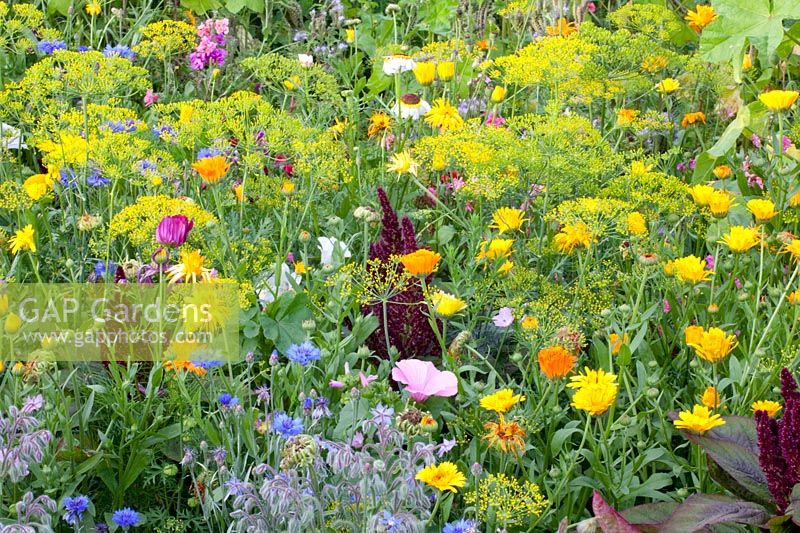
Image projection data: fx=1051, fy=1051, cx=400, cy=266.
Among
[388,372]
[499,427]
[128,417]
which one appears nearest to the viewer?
[499,427]

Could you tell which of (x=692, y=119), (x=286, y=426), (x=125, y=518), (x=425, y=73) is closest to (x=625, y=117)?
(x=692, y=119)

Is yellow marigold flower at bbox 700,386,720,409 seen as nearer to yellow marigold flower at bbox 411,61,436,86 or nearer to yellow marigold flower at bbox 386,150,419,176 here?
yellow marigold flower at bbox 386,150,419,176

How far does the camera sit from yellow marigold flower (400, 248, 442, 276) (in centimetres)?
218

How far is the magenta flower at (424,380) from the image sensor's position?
2156 millimetres

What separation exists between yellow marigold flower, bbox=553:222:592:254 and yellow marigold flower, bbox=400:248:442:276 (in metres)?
0.37

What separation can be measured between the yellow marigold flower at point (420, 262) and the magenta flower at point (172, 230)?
464mm

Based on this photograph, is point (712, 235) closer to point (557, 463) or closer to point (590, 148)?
point (590, 148)

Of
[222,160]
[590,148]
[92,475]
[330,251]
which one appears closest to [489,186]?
[590,148]

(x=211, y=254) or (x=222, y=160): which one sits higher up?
(x=222, y=160)

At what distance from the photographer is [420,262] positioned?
2.19 m

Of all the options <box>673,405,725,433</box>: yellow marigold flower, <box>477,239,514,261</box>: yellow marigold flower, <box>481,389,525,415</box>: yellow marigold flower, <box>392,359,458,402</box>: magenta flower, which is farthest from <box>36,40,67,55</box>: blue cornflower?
<box>673,405,725,433</box>: yellow marigold flower

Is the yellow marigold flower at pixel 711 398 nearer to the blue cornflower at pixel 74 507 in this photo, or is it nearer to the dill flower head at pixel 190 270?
the dill flower head at pixel 190 270

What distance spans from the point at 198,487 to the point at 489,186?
1010 mm

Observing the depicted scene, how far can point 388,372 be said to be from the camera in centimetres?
239
